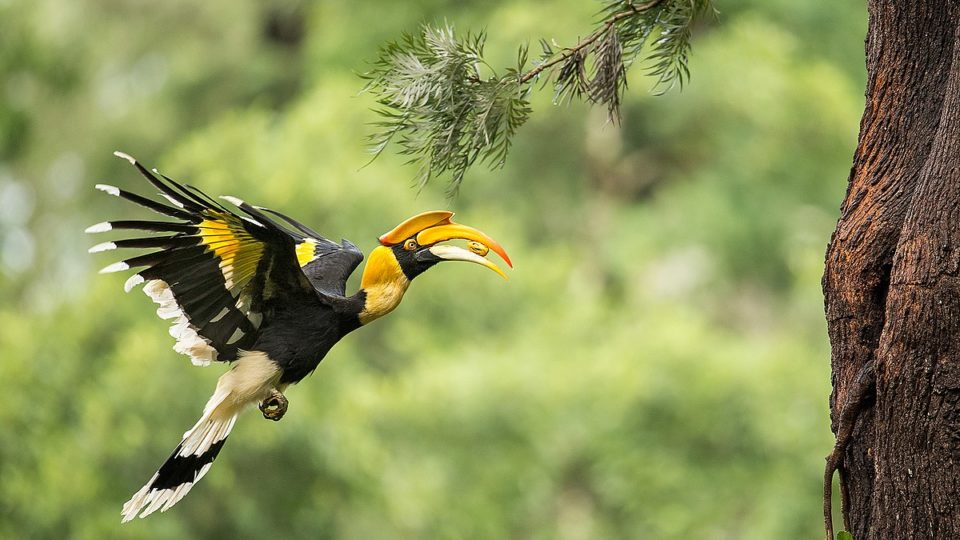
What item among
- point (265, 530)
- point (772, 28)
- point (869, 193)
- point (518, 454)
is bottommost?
point (869, 193)

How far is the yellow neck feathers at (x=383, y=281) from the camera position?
7.81 feet

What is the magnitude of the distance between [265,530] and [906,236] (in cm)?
601

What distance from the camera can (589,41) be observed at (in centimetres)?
259

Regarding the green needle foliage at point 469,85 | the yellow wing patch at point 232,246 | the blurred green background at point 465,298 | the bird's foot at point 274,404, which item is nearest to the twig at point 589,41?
the green needle foliage at point 469,85

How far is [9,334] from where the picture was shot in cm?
861

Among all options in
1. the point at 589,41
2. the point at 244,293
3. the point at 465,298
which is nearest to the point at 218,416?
the point at 244,293

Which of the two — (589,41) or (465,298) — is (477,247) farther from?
(465,298)

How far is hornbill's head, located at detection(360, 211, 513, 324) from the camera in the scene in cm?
232

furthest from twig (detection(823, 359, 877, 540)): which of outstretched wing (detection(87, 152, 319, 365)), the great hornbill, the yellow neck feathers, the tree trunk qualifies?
outstretched wing (detection(87, 152, 319, 365))

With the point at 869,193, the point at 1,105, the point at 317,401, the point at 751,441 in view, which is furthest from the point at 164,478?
the point at 1,105

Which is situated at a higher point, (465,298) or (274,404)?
(465,298)

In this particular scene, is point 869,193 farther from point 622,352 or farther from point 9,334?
point 622,352

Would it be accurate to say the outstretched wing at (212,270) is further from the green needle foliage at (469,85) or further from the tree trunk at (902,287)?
the tree trunk at (902,287)

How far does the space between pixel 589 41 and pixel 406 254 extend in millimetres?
566
